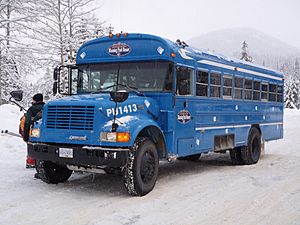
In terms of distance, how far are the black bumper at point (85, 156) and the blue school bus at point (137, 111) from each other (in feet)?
0.05

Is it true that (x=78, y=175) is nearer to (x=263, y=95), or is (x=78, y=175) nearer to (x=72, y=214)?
(x=72, y=214)

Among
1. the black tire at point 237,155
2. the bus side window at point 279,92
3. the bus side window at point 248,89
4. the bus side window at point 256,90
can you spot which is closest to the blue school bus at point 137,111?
the bus side window at point 248,89

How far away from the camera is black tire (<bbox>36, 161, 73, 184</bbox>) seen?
7.35m

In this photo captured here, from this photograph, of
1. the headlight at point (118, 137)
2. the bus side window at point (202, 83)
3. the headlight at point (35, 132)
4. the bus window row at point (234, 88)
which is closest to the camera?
the headlight at point (118, 137)

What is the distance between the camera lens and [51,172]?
748cm

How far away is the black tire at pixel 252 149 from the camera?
35.6 feet

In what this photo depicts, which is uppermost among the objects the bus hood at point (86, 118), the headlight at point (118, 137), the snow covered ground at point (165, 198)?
the bus hood at point (86, 118)

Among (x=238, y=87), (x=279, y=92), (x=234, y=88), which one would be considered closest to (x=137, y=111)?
(x=234, y=88)

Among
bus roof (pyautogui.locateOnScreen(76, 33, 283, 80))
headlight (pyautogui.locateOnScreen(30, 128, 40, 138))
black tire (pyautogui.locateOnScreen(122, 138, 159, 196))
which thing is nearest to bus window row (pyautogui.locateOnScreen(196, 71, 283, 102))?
bus roof (pyautogui.locateOnScreen(76, 33, 283, 80))

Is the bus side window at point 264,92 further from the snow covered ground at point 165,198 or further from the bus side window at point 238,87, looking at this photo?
the snow covered ground at point 165,198

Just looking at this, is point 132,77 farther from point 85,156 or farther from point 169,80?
point 85,156

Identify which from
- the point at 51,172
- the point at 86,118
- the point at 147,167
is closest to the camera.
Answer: the point at 86,118

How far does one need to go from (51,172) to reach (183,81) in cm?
301

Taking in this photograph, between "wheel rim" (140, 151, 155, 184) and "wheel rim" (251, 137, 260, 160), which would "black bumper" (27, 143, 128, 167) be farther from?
"wheel rim" (251, 137, 260, 160)
